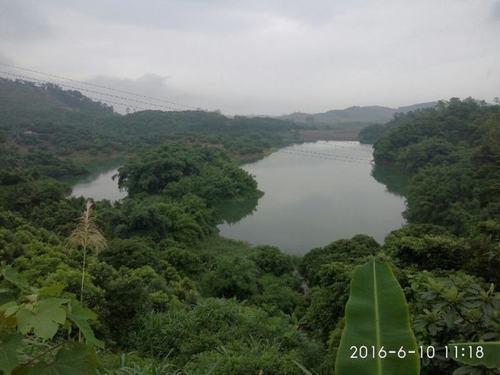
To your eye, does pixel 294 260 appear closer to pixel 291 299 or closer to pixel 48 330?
pixel 291 299

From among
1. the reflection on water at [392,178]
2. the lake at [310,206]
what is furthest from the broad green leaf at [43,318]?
the reflection on water at [392,178]

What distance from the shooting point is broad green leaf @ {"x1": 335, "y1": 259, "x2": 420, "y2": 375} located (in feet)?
3.83

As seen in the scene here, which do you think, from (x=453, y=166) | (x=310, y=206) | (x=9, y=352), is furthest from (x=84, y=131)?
(x=9, y=352)

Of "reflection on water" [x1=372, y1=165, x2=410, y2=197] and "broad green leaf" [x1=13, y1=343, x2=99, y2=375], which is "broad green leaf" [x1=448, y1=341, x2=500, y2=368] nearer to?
"broad green leaf" [x1=13, y1=343, x2=99, y2=375]

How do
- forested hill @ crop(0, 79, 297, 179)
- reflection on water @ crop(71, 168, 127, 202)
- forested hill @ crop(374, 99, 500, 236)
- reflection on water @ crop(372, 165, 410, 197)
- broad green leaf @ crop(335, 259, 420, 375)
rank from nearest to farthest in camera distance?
1. broad green leaf @ crop(335, 259, 420, 375)
2. forested hill @ crop(374, 99, 500, 236)
3. reflection on water @ crop(372, 165, 410, 197)
4. reflection on water @ crop(71, 168, 127, 202)
5. forested hill @ crop(0, 79, 297, 179)

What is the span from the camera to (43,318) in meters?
0.91

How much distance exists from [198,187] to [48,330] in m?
23.6

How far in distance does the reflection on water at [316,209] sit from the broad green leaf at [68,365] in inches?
571

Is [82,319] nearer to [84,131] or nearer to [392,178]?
[392,178]

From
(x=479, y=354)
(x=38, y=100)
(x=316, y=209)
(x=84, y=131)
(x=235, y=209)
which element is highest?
(x=38, y=100)

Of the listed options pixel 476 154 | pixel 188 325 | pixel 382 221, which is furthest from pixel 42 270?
pixel 476 154

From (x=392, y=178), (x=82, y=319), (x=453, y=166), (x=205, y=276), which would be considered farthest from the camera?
(x=392, y=178)

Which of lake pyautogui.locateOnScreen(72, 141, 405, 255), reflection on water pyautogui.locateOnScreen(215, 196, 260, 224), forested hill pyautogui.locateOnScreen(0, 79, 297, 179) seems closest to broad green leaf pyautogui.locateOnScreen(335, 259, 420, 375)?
lake pyautogui.locateOnScreen(72, 141, 405, 255)

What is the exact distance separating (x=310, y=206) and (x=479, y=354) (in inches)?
833
